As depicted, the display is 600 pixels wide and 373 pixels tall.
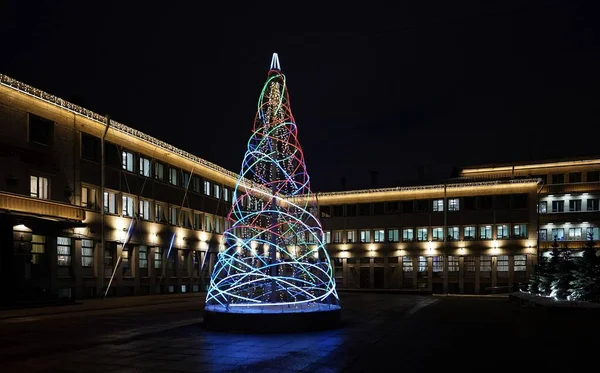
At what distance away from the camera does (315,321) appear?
2067 cm

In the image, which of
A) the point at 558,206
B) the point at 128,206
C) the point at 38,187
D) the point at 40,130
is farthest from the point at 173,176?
the point at 558,206

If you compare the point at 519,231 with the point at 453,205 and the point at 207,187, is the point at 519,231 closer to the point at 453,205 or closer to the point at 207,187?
the point at 453,205

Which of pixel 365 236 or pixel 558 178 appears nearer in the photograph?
pixel 558 178

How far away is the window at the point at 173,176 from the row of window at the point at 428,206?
3055 centimetres

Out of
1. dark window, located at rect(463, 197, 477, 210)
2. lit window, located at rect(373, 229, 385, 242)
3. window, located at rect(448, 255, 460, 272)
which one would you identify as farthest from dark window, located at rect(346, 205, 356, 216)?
dark window, located at rect(463, 197, 477, 210)

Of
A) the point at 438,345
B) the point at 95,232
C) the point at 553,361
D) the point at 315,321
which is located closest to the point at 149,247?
the point at 95,232

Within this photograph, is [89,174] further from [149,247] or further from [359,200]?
[359,200]

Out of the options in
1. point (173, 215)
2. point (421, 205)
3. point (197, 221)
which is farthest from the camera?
point (421, 205)

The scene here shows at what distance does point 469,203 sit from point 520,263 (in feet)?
30.5

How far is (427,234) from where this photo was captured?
242 ft

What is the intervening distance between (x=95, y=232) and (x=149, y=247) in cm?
820

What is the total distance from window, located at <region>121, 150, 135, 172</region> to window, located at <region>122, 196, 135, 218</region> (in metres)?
2.39

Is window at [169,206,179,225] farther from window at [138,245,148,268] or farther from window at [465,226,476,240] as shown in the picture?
window at [465,226,476,240]

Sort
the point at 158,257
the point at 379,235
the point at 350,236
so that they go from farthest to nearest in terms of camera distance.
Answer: the point at 350,236 < the point at 379,235 < the point at 158,257
